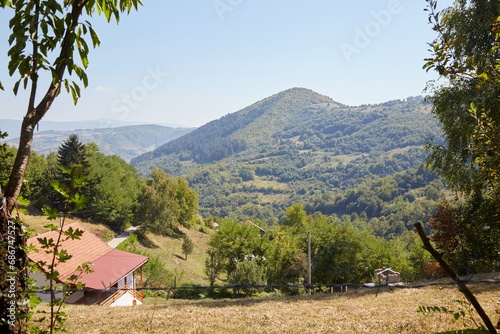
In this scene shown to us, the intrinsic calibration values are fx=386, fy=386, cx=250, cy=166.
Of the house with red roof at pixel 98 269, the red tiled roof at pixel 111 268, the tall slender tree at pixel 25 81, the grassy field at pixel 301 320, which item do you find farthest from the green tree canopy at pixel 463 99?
the red tiled roof at pixel 111 268

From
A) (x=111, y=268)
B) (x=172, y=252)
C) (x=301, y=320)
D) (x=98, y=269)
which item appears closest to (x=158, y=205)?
(x=172, y=252)

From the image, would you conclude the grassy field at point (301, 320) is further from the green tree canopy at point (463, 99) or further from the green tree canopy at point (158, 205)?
the green tree canopy at point (158, 205)

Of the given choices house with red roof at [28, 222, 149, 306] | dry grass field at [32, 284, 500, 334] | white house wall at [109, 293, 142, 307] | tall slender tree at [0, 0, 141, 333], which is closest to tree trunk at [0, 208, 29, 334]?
tall slender tree at [0, 0, 141, 333]

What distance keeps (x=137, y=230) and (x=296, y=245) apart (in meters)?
30.1

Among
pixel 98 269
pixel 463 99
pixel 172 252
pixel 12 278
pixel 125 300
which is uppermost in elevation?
pixel 463 99

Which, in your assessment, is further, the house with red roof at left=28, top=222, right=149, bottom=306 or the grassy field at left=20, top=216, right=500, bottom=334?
the house with red roof at left=28, top=222, right=149, bottom=306

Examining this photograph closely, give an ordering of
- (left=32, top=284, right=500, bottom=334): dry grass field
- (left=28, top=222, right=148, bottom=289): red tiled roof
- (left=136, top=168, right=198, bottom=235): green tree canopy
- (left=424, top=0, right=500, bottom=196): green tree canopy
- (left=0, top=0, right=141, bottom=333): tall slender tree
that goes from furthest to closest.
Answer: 1. (left=136, top=168, right=198, bottom=235): green tree canopy
2. (left=28, top=222, right=148, bottom=289): red tiled roof
3. (left=424, top=0, right=500, bottom=196): green tree canopy
4. (left=32, top=284, right=500, bottom=334): dry grass field
5. (left=0, top=0, right=141, bottom=333): tall slender tree

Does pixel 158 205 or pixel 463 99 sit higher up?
pixel 463 99

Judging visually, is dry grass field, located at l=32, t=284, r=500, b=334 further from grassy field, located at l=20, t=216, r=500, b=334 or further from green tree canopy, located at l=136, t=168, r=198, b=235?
green tree canopy, located at l=136, t=168, r=198, b=235

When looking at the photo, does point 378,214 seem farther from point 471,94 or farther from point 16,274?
point 16,274

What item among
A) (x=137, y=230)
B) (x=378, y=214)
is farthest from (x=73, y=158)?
(x=378, y=214)

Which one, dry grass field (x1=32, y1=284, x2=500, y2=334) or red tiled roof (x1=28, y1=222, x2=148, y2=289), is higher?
dry grass field (x1=32, y1=284, x2=500, y2=334)

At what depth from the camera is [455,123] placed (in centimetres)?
1372

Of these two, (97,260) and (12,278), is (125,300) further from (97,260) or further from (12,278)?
(12,278)
